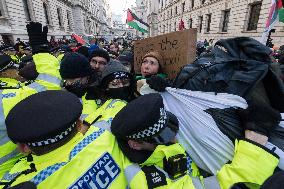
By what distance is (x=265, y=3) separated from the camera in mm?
15188

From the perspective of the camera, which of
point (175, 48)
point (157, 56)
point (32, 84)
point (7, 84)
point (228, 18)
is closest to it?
point (7, 84)

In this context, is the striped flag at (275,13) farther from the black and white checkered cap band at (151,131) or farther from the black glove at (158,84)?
the black and white checkered cap band at (151,131)

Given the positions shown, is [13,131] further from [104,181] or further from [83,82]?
[83,82]

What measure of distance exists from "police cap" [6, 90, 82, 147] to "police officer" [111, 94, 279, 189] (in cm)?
31

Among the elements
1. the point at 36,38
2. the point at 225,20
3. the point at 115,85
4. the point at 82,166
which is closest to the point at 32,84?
the point at 36,38

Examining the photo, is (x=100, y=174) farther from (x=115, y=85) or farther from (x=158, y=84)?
(x=115, y=85)

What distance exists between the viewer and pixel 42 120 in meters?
1.07

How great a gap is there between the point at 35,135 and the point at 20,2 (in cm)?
2254

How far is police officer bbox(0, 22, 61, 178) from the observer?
1580 millimetres

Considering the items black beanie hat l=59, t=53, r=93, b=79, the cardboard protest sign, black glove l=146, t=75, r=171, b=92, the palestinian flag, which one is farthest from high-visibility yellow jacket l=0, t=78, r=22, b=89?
the palestinian flag

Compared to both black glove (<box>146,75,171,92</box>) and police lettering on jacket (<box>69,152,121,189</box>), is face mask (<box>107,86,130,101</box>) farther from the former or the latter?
police lettering on jacket (<box>69,152,121,189</box>)

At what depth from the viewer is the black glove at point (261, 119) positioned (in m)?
1.22

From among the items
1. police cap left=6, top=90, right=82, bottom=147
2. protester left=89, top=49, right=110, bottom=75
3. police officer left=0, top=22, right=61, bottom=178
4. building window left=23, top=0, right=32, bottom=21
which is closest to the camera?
police cap left=6, top=90, right=82, bottom=147

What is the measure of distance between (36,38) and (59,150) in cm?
237
